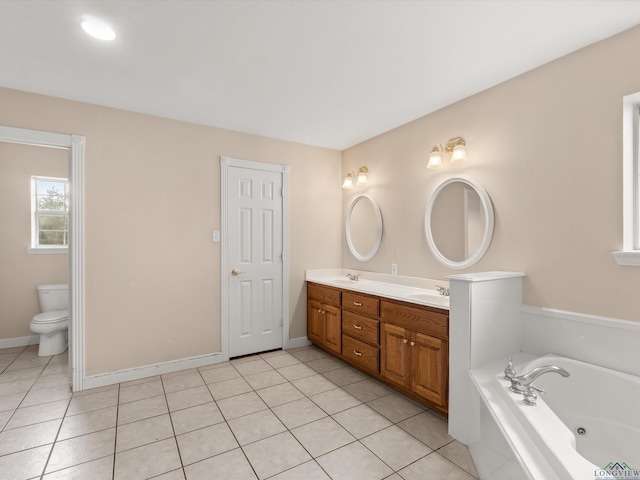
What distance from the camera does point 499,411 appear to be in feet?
4.91

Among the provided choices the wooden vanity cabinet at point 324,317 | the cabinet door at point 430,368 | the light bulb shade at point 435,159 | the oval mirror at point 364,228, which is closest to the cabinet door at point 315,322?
the wooden vanity cabinet at point 324,317

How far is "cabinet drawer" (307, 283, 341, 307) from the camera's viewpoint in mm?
3293

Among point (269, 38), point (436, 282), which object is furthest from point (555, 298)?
point (269, 38)

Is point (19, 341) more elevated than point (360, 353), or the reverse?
point (360, 353)

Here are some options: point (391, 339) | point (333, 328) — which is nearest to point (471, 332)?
point (391, 339)

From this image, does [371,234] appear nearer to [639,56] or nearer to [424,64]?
[424,64]

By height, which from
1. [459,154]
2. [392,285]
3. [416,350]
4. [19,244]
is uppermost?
[459,154]

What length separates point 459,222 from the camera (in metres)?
2.67

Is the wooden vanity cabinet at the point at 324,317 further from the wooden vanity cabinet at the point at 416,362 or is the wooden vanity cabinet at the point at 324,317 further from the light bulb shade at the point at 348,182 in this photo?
the light bulb shade at the point at 348,182

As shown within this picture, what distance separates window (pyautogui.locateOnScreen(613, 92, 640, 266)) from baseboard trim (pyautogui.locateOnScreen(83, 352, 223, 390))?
341 centimetres

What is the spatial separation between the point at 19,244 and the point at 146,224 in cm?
206

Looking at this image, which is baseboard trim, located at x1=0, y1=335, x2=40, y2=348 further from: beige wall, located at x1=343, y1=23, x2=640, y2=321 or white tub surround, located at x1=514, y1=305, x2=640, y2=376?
white tub surround, located at x1=514, y1=305, x2=640, y2=376

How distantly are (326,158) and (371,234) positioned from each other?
120cm

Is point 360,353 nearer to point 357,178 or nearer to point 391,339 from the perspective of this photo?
point 391,339
